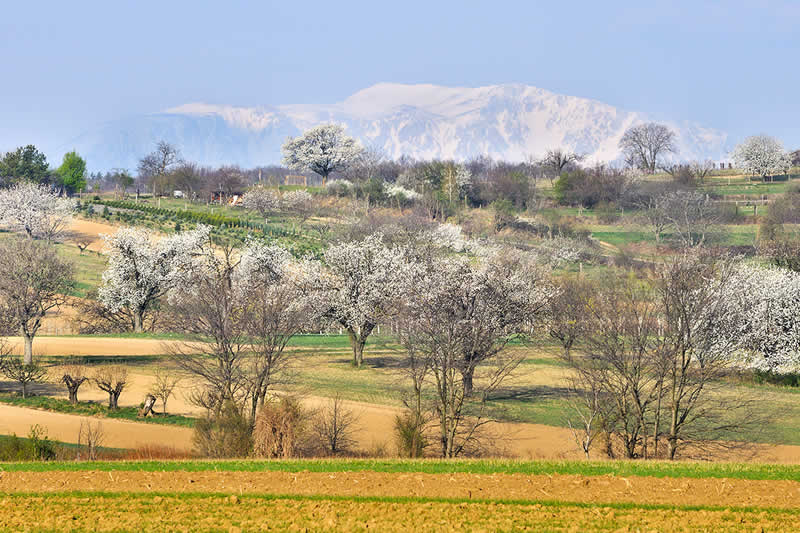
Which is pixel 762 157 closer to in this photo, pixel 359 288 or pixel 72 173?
pixel 359 288

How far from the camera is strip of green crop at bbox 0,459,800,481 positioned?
1933cm

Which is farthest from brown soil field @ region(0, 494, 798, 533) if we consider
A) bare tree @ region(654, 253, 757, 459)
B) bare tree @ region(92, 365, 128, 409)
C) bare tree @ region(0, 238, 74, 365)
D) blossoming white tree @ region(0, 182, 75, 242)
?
blossoming white tree @ region(0, 182, 75, 242)

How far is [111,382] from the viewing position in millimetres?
38219

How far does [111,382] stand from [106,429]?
6.91 m

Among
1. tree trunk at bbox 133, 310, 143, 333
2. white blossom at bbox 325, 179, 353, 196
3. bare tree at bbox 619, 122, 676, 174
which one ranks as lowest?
tree trunk at bbox 133, 310, 143, 333

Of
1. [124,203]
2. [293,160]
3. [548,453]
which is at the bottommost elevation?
[548,453]

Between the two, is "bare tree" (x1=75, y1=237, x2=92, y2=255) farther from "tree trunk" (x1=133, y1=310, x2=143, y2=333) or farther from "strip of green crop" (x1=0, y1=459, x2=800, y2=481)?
"strip of green crop" (x1=0, y1=459, x2=800, y2=481)

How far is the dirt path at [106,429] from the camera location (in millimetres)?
29531

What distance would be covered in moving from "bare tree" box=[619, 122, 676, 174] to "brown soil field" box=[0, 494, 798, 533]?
5958 inches

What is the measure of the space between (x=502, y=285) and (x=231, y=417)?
62.8ft

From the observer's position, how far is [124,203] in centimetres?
10681

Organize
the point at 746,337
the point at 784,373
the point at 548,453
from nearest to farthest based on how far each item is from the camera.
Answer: the point at 548,453 → the point at 746,337 → the point at 784,373

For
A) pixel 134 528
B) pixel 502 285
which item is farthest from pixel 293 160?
pixel 134 528

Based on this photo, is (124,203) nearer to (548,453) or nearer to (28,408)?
(28,408)
